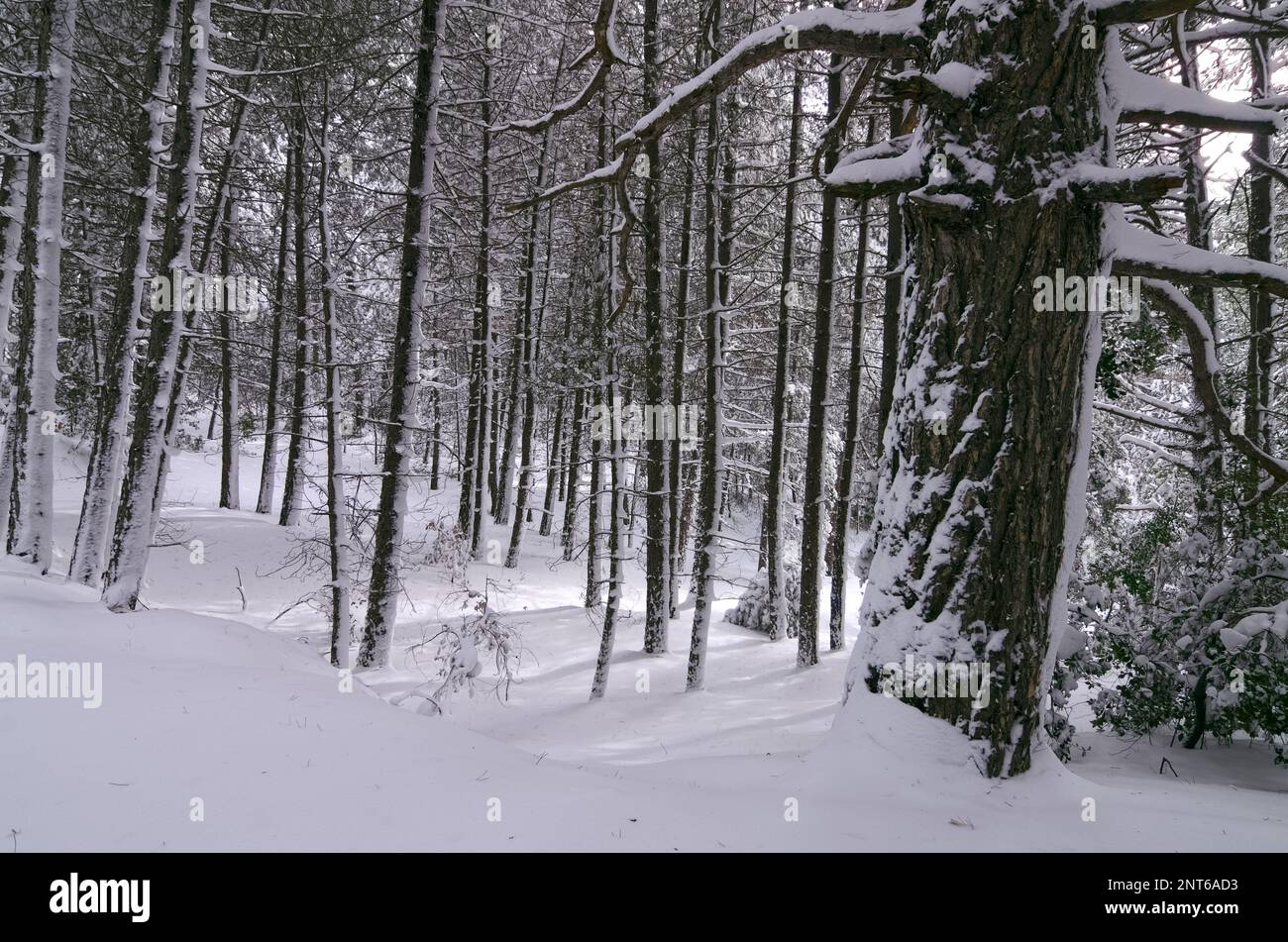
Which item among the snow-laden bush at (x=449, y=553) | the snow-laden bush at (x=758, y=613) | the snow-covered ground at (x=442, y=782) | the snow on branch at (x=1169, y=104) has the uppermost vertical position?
the snow on branch at (x=1169, y=104)

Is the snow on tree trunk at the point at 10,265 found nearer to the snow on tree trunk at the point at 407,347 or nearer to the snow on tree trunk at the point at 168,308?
the snow on tree trunk at the point at 168,308

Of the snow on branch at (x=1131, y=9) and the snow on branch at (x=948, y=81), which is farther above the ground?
the snow on branch at (x=1131, y=9)

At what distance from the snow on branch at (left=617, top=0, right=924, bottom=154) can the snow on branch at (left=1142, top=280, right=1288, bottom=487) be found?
181 cm

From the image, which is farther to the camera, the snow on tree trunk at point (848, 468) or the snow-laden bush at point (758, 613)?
the snow-laden bush at point (758, 613)

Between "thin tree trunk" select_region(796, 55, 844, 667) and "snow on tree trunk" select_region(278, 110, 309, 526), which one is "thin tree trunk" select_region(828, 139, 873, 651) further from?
"snow on tree trunk" select_region(278, 110, 309, 526)

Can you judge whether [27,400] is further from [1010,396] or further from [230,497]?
[1010,396]

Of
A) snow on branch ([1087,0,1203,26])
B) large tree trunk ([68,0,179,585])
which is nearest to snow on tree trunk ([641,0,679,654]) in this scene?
large tree trunk ([68,0,179,585])

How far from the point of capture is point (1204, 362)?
380 centimetres

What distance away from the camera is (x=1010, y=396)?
3229 millimetres

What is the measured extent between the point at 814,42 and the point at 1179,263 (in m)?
2.00

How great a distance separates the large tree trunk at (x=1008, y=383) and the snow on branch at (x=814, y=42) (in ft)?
0.96

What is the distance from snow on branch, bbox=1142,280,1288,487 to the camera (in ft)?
12.1

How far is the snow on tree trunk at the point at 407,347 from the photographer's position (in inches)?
354

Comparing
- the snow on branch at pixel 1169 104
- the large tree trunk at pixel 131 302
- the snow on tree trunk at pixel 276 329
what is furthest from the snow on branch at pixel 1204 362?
the snow on tree trunk at pixel 276 329
